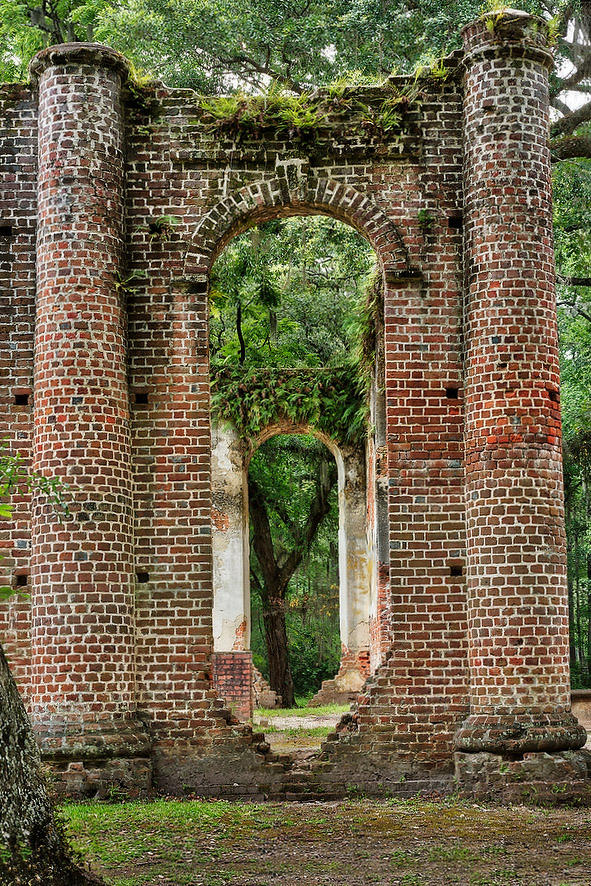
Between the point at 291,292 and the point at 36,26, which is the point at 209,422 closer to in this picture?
the point at 291,292

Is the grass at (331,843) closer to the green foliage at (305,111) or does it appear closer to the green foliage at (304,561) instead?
the green foliage at (305,111)

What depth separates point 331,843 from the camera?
8266 mm

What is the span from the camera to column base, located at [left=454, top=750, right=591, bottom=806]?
9.92 meters

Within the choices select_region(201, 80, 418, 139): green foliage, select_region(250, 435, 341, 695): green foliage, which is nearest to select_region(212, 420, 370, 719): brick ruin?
select_region(250, 435, 341, 695): green foliage

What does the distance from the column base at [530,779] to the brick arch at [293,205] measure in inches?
Result: 194

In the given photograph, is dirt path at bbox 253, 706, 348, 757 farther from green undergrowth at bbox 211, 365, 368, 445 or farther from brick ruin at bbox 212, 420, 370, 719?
green undergrowth at bbox 211, 365, 368, 445

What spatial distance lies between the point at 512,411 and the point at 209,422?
3.01 m

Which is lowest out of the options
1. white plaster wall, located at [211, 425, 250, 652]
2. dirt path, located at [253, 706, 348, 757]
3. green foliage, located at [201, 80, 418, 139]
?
dirt path, located at [253, 706, 348, 757]

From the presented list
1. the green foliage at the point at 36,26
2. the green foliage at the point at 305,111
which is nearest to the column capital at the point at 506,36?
the green foliage at the point at 305,111

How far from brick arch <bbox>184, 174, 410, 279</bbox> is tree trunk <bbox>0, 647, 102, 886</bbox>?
19.7 ft

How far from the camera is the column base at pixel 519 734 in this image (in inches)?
396

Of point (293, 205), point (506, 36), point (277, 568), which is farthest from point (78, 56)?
point (277, 568)

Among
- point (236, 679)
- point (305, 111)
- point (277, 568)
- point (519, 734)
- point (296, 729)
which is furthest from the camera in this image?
point (277, 568)

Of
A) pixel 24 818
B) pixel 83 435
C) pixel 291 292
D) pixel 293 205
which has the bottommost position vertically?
pixel 24 818
